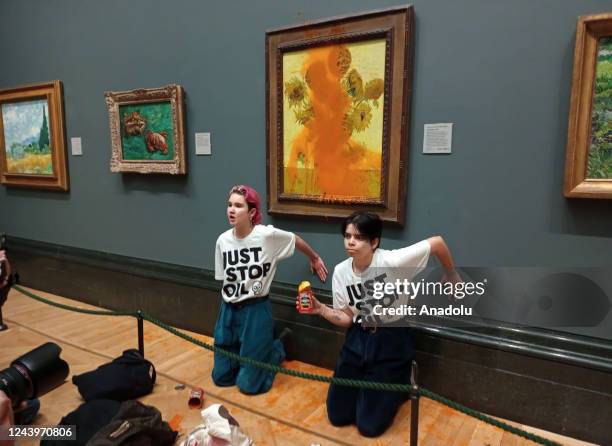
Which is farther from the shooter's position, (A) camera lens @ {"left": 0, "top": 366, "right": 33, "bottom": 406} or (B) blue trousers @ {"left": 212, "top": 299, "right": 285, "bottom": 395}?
(B) blue trousers @ {"left": 212, "top": 299, "right": 285, "bottom": 395}

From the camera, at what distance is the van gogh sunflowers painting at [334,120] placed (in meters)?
2.78

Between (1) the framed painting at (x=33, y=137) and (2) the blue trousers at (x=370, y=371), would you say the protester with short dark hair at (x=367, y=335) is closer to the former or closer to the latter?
(2) the blue trousers at (x=370, y=371)

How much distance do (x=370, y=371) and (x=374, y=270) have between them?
602 millimetres

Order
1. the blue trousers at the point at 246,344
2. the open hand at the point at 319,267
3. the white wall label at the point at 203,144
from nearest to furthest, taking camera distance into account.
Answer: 1. the blue trousers at the point at 246,344
2. the open hand at the point at 319,267
3. the white wall label at the point at 203,144

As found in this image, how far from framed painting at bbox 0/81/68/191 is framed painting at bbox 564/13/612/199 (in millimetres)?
4750

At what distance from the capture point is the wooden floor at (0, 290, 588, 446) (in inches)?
95.0

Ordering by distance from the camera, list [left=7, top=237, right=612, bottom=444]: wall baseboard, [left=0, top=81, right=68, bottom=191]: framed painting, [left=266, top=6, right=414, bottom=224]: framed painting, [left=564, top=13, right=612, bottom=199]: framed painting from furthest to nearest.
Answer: [left=0, top=81, right=68, bottom=191]: framed painting → [left=266, top=6, right=414, bottom=224]: framed painting → [left=7, top=237, right=612, bottom=444]: wall baseboard → [left=564, top=13, right=612, bottom=199]: framed painting

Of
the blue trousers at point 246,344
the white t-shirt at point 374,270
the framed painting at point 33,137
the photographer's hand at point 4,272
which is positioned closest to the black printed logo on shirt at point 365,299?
the white t-shirt at point 374,270

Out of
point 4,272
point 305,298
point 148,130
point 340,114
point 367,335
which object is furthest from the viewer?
point 148,130

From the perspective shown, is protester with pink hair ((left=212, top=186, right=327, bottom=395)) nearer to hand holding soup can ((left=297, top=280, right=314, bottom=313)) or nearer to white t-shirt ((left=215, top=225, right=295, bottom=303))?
white t-shirt ((left=215, top=225, right=295, bottom=303))

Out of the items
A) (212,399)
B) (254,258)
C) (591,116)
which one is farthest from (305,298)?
(591,116)

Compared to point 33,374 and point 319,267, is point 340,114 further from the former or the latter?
point 33,374

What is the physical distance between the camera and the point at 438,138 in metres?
2.62

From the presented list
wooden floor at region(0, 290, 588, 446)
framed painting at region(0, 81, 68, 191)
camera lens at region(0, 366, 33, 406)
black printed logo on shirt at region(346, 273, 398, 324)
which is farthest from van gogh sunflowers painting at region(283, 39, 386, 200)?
framed painting at region(0, 81, 68, 191)
